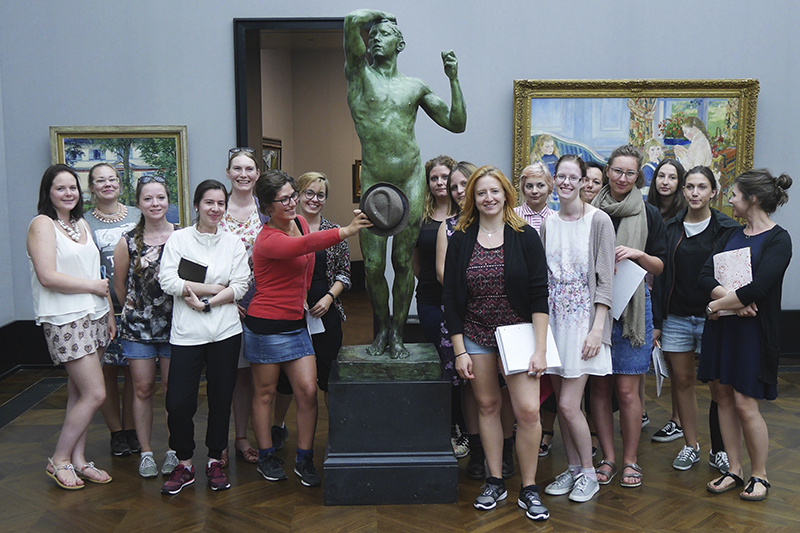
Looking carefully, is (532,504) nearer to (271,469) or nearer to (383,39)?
(271,469)

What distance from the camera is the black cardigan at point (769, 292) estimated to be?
11.6 ft

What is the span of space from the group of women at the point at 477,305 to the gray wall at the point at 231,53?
2.54 meters

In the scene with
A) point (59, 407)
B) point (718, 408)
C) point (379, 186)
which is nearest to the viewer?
point (379, 186)

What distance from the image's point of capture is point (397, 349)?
3.97 meters

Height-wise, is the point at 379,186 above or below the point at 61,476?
above

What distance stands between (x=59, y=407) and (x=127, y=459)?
1.53 m

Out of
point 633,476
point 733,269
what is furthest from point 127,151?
point 733,269

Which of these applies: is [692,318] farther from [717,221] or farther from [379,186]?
[379,186]

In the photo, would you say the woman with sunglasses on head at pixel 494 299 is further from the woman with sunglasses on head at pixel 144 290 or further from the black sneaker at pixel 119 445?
the black sneaker at pixel 119 445

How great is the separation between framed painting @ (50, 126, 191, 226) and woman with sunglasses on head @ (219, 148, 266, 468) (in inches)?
93.5

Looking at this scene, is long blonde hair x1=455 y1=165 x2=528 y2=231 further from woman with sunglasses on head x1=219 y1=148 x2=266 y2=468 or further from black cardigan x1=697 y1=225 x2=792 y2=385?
woman with sunglasses on head x1=219 y1=148 x2=266 y2=468

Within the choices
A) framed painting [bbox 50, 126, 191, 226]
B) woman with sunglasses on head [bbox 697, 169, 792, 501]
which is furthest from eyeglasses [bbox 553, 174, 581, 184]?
framed painting [bbox 50, 126, 191, 226]

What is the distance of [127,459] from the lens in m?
4.46

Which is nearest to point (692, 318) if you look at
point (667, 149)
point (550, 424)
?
point (550, 424)
